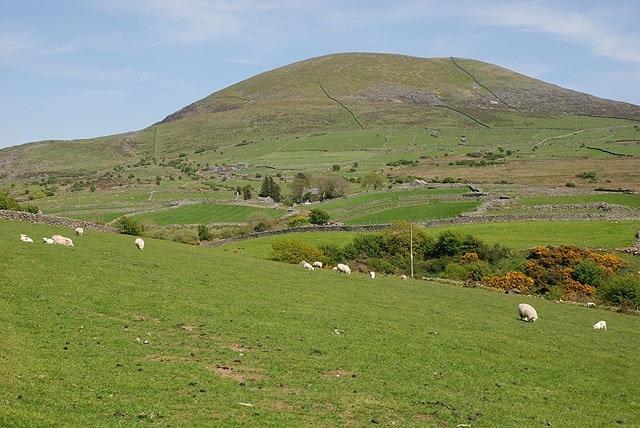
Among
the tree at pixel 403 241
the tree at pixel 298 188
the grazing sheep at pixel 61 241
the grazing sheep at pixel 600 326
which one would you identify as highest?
the tree at pixel 298 188

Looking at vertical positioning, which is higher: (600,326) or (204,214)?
(204,214)

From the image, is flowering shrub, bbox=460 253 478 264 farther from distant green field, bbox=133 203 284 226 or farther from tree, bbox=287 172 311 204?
tree, bbox=287 172 311 204

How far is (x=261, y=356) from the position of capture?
1792 cm

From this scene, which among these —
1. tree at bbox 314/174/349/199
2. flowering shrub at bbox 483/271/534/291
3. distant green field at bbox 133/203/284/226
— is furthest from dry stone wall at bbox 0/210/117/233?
tree at bbox 314/174/349/199

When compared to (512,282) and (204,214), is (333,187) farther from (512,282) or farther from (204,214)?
(512,282)

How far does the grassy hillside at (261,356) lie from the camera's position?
13.4 meters

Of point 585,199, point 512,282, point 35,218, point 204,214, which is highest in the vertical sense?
point 35,218

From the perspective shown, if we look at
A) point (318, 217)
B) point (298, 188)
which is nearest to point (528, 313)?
point (318, 217)

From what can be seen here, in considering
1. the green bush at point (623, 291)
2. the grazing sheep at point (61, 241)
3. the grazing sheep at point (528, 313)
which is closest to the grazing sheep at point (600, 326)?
the grazing sheep at point (528, 313)

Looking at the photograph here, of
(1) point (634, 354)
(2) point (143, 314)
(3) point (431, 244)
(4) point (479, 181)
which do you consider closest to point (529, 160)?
(4) point (479, 181)

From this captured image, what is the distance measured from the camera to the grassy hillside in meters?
13.4

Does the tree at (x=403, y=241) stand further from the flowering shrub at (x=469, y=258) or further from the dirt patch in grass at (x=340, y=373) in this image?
the dirt patch in grass at (x=340, y=373)

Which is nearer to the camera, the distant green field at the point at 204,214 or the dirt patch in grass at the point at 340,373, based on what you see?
the dirt patch in grass at the point at 340,373

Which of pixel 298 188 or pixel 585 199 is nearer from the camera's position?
pixel 585 199
